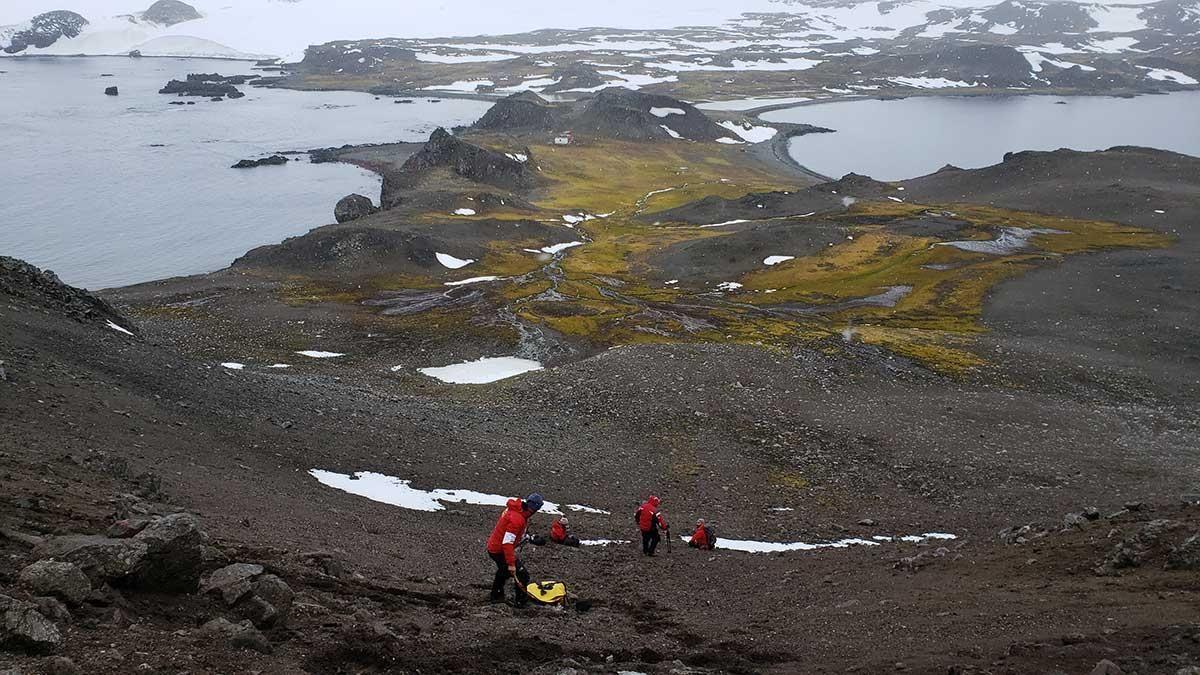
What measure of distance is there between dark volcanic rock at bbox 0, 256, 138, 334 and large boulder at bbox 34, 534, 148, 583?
A: 2350cm

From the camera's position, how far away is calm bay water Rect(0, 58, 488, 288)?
79.7 metres

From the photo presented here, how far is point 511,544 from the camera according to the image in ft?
49.9

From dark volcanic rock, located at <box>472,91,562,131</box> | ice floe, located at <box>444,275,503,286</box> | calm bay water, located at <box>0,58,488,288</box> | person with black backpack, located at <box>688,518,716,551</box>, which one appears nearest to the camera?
person with black backpack, located at <box>688,518,716,551</box>

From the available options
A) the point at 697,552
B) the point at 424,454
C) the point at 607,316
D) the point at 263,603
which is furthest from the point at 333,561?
the point at 607,316

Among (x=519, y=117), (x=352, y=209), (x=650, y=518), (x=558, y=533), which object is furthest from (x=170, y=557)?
(x=519, y=117)

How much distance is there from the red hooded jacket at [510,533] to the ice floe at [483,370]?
27.2 meters

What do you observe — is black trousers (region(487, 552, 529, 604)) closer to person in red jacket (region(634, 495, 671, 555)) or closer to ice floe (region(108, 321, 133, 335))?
person in red jacket (region(634, 495, 671, 555))

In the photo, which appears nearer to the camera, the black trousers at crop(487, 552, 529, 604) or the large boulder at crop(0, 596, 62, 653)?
the large boulder at crop(0, 596, 62, 653)

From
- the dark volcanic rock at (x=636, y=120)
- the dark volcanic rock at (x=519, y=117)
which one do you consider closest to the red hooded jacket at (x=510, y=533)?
the dark volcanic rock at (x=636, y=120)

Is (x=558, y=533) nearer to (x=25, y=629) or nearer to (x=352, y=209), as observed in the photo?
(x=25, y=629)

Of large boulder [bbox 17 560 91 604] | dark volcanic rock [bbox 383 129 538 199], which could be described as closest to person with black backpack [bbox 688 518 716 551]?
large boulder [bbox 17 560 91 604]

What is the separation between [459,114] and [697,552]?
587 ft

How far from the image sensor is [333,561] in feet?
49.8

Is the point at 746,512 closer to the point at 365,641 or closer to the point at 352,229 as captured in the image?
the point at 365,641
